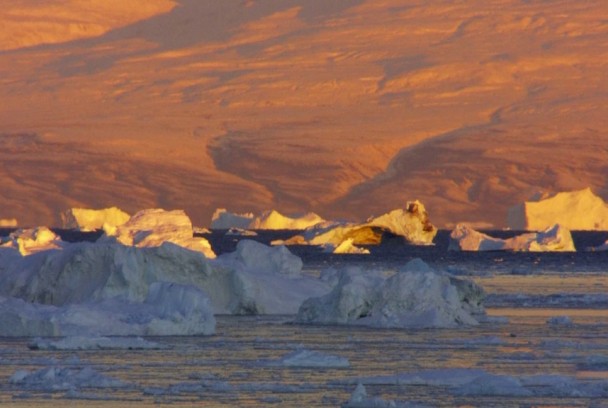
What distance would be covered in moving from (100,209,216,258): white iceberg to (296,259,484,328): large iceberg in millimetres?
13920

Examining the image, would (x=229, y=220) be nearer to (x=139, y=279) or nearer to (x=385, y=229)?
(x=385, y=229)

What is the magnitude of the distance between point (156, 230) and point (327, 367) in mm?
27365

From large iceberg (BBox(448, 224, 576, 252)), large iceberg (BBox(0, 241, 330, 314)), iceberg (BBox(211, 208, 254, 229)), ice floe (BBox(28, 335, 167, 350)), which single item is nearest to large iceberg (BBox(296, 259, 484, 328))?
large iceberg (BBox(0, 241, 330, 314))

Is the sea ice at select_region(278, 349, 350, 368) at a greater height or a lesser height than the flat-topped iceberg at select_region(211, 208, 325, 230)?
greater

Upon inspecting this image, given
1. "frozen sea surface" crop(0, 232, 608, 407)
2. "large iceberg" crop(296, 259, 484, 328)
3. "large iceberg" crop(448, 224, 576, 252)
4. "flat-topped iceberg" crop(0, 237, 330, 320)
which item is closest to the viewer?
"frozen sea surface" crop(0, 232, 608, 407)

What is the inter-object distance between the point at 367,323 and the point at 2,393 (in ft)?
40.4

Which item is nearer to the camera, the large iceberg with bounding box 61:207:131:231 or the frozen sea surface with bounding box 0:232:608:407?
the frozen sea surface with bounding box 0:232:608:407

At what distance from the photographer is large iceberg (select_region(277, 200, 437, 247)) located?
86.9 meters

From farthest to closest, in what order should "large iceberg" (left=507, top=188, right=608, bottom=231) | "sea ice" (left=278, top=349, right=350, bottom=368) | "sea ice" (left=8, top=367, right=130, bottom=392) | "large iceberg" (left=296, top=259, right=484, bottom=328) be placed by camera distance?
1. "large iceberg" (left=507, top=188, right=608, bottom=231)
2. "large iceberg" (left=296, top=259, right=484, bottom=328)
3. "sea ice" (left=278, top=349, right=350, bottom=368)
4. "sea ice" (left=8, top=367, right=130, bottom=392)

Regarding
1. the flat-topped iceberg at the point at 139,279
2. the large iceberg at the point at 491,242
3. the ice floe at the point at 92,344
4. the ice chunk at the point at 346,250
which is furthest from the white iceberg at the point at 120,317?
the large iceberg at the point at 491,242

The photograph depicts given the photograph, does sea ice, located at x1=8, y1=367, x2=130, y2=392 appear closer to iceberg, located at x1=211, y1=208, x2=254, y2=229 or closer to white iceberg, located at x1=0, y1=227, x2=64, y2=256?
white iceberg, located at x1=0, y1=227, x2=64, y2=256

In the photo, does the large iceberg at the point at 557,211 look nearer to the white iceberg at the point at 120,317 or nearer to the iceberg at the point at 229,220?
the iceberg at the point at 229,220

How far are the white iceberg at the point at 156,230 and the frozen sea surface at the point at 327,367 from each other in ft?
48.1

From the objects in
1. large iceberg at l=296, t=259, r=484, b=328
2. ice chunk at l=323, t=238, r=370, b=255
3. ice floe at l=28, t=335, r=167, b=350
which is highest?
ice floe at l=28, t=335, r=167, b=350
